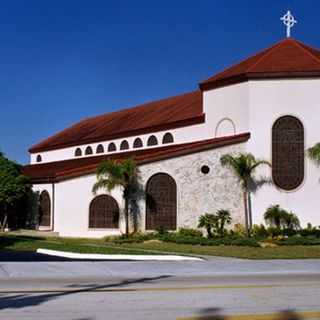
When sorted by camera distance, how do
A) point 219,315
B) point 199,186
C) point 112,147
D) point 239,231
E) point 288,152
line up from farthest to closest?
point 112,147 < point 288,152 < point 199,186 < point 239,231 < point 219,315

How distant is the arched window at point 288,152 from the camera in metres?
34.3

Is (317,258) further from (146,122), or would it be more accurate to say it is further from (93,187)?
(146,122)

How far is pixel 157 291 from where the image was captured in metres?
12.3

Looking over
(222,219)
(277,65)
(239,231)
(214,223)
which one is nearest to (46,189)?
(214,223)

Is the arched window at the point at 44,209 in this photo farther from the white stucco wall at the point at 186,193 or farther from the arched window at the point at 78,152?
the arched window at the point at 78,152

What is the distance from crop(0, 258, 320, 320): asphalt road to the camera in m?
10.0

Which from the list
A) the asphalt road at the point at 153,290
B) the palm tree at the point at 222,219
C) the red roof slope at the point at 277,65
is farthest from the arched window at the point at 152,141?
the asphalt road at the point at 153,290

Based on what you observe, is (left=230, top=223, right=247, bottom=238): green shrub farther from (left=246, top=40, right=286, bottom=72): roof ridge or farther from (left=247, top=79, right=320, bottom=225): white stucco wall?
A: (left=246, top=40, right=286, bottom=72): roof ridge

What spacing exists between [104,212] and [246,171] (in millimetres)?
8026

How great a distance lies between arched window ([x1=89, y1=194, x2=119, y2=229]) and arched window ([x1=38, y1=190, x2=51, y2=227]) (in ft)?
12.4

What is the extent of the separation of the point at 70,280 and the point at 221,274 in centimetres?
401


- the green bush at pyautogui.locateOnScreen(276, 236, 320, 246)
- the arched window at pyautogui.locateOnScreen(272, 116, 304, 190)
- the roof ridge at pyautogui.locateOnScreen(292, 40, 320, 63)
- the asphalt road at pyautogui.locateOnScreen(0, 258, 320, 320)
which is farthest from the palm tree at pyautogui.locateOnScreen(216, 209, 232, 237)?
the asphalt road at pyautogui.locateOnScreen(0, 258, 320, 320)

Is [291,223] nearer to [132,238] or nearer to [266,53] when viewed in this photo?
[132,238]

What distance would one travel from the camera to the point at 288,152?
34.4 m
